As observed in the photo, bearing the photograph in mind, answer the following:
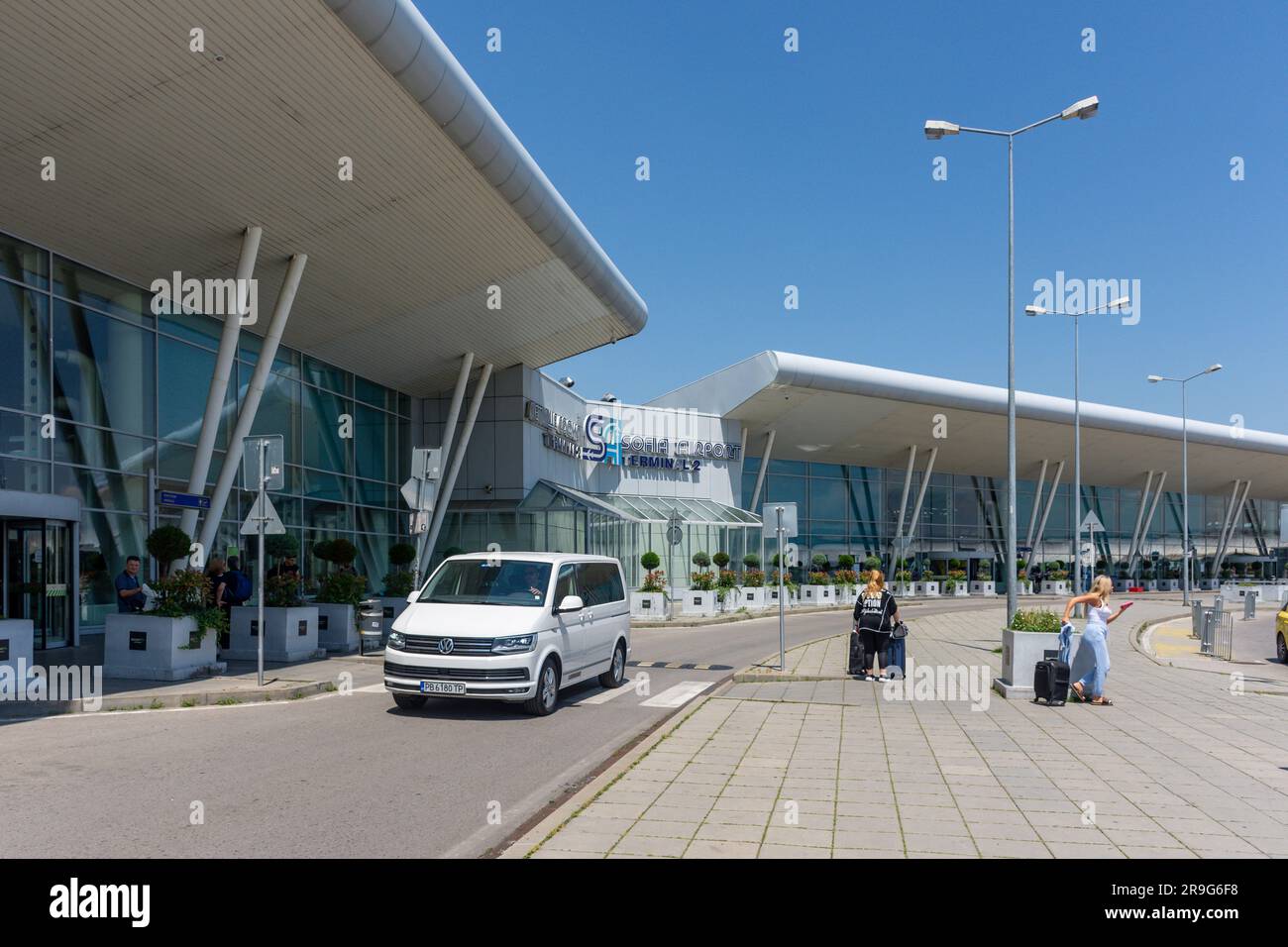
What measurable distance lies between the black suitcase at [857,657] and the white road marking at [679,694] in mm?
2232

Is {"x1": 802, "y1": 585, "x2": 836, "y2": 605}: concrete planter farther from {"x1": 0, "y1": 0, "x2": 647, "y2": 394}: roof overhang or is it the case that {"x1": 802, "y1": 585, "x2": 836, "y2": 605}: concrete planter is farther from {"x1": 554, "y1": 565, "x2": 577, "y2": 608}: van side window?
{"x1": 554, "y1": 565, "x2": 577, "y2": 608}: van side window

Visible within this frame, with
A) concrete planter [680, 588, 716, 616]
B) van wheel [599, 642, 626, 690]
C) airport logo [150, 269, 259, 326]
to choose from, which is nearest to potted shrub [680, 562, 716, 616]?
concrete planter [680, 588, 716, 616]

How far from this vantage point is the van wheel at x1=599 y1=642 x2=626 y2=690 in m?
14.1

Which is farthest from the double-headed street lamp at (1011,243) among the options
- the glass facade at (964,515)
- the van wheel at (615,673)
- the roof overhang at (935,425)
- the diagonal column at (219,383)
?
the glass facade at (964,515)

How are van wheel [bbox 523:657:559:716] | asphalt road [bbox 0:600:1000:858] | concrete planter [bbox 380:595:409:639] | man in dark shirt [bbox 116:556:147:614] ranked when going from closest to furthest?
asphalt road [bbox 0:600:1000:858], van wheel [bbox 523:657:559:716], man in dark shirt [bbox 116:556:147:614], concrete planter [bbox 380:595:409:639]

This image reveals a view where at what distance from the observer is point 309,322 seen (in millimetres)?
24547

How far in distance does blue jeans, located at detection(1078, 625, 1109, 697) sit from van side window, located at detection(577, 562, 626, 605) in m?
6.31

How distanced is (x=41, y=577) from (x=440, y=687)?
10691mm

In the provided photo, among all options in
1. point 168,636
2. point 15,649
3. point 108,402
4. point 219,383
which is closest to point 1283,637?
point 168,636

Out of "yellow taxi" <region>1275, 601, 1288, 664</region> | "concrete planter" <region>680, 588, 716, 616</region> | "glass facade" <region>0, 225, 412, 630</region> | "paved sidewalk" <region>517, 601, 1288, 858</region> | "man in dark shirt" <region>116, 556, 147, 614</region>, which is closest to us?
"paved sidewalk" <region>517, 601, 1288, 858</region>

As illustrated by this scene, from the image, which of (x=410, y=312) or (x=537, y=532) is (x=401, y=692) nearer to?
(x=410, y=312)

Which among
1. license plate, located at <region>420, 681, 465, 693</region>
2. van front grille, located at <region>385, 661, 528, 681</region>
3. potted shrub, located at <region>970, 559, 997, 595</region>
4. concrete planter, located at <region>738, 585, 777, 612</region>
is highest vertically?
van front grille, located at <region>385, 661, 528, 681</region>
